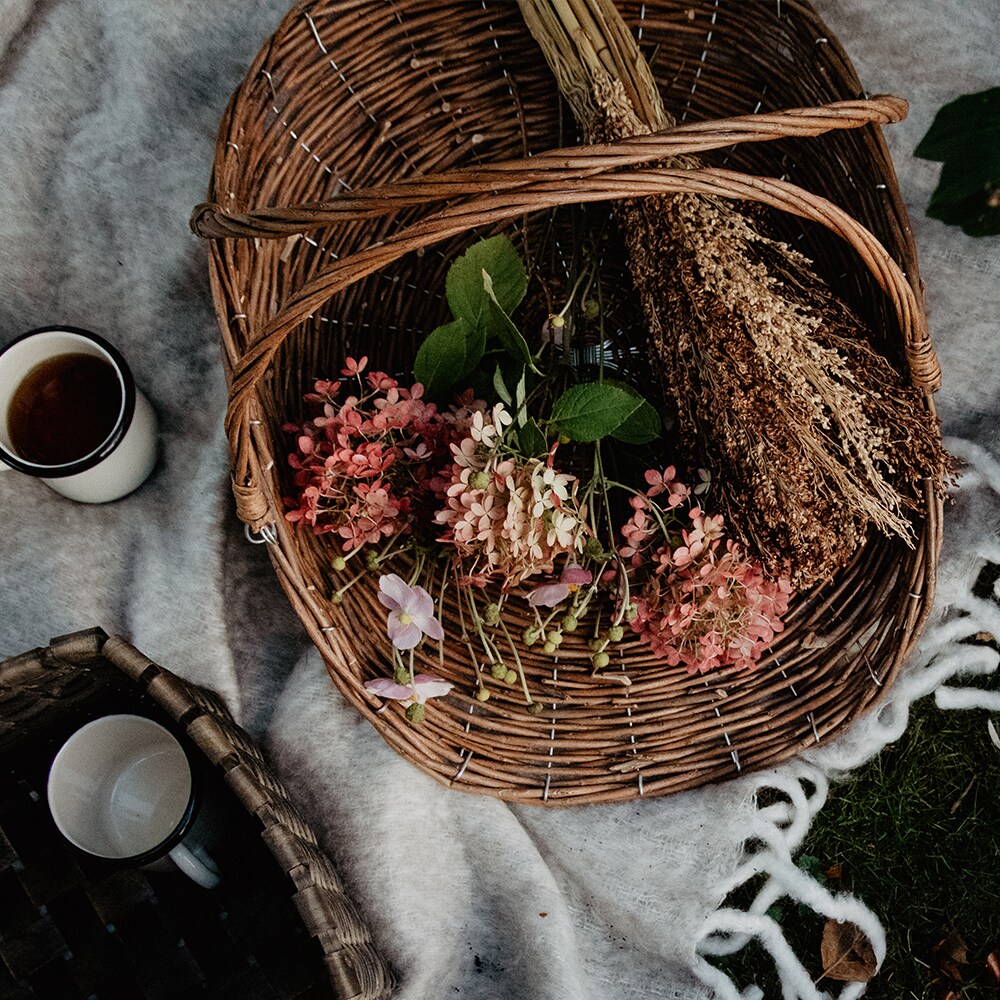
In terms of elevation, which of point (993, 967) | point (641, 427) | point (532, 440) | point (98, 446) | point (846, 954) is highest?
point (98, 446)

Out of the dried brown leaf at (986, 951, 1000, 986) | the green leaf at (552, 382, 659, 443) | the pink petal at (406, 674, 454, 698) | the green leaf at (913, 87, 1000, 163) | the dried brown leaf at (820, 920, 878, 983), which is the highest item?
the green leaf at (913, 87, 1000, 163)

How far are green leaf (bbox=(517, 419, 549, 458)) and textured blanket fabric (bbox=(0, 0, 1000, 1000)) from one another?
40 cm

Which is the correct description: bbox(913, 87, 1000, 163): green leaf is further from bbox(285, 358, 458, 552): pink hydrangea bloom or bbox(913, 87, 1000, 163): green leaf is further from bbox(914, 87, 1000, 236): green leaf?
bbox(285, 358, 458, 552): pink hydrangea bloom

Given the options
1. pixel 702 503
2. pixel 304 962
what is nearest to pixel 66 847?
pixel 304 962

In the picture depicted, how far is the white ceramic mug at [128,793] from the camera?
0.91 metres

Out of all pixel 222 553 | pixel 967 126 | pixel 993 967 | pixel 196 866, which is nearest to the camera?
pixel 967 126

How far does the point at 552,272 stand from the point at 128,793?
762 millimetres

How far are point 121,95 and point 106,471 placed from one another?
444 mm

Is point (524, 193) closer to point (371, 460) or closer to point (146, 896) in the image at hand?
point (371, 460)

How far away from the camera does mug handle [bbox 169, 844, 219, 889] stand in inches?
35.7

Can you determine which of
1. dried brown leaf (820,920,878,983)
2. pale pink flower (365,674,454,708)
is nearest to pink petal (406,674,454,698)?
pale pink flower (365,674,454,708)

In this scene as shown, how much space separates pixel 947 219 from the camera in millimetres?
759

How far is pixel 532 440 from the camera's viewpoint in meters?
0.80

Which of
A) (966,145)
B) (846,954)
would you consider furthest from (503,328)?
(846,954)
